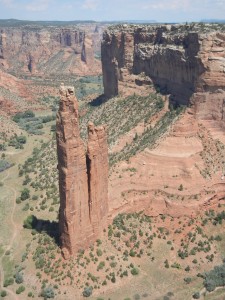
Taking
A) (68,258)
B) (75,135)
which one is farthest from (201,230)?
(75,135)

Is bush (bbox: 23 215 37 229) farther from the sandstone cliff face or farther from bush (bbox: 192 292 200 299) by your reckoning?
bush (bbox: 192 292 200 299)

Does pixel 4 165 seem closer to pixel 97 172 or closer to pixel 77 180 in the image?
pixel 97 172

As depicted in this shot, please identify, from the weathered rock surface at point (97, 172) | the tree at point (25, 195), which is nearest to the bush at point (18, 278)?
the weathered rock surface at point (97, 172)

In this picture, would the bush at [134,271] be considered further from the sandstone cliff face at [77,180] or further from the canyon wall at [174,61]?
the canyon wall at [174,61]

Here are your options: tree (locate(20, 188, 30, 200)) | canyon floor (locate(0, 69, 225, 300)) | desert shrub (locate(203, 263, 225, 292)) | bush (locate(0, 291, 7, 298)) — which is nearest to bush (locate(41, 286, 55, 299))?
canyon floor (locate(0, 69, 225, 300))

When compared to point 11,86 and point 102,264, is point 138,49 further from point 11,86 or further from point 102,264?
point 11,86
